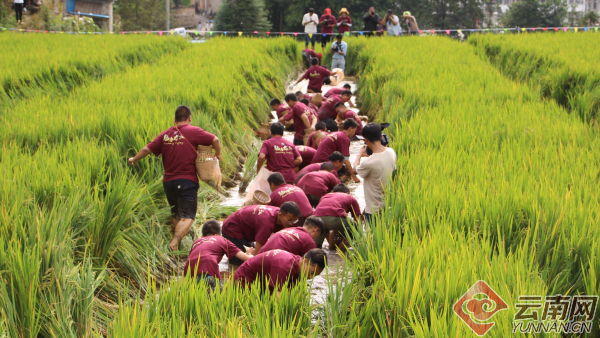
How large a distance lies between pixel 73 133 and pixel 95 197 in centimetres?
202

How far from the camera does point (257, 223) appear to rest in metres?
4.99

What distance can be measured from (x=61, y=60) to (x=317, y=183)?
7161mm

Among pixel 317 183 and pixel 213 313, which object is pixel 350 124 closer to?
pixel 317 183

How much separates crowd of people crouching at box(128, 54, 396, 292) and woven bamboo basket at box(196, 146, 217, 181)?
0.07 m

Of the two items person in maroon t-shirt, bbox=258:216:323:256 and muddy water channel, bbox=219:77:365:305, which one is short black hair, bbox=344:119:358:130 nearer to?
muddy water channel, bbox=219:77:365:305

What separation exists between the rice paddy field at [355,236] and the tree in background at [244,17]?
1323 inches

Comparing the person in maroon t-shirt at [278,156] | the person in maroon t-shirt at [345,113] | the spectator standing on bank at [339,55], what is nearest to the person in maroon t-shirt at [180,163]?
the person in maroon t-shirt at [278,156]

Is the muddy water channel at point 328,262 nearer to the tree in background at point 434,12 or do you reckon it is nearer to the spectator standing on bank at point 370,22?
the spectator standing on bank at point 370,22

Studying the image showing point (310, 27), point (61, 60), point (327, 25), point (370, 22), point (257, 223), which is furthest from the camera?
point (370, 22)

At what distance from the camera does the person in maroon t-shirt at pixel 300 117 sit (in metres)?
8.73

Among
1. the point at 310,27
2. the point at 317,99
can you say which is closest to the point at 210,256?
the point at 317,99

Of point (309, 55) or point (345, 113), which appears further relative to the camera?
point (309, 55)

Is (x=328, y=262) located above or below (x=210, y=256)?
below

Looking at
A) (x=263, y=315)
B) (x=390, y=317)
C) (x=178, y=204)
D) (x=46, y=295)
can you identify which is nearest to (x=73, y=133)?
(x=178, y=204)
